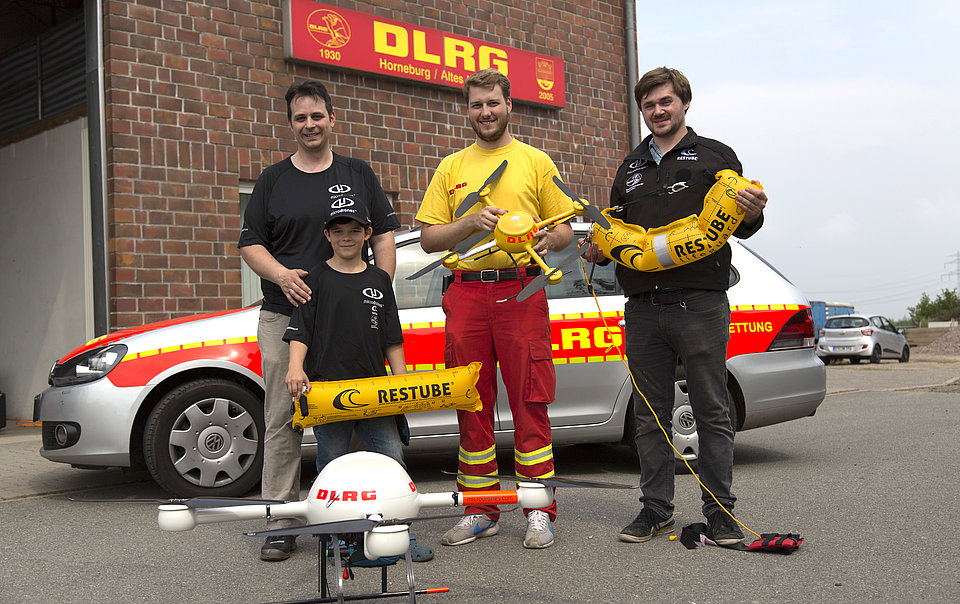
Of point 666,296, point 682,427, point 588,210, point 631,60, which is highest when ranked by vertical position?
point 631,60

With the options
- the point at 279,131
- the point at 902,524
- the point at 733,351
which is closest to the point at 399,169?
the point at 279,131

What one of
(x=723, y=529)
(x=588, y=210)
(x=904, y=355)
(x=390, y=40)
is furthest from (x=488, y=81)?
(x=904, y=355)

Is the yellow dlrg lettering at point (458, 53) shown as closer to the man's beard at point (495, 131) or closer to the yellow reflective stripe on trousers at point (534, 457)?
the man's beard at point (495, 131)

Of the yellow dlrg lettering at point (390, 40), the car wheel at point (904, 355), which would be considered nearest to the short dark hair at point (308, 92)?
the yellow dlrg lettering at point (390, 40)

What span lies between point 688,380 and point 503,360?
0.87m

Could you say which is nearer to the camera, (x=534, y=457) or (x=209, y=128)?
(x=534, y=457)

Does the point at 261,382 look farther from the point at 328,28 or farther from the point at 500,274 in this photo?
the point at 328,28

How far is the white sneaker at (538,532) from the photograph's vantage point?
411 centimetres

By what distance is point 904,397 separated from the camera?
11.9 metres

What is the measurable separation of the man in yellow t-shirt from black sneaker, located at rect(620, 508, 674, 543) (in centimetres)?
37

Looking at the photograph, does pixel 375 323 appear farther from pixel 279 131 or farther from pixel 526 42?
pixel 526 42

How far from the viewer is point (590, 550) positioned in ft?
13.4

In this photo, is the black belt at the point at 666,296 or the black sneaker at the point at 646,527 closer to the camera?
the black belt at the point at 666,296

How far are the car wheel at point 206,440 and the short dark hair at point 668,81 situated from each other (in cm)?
303
